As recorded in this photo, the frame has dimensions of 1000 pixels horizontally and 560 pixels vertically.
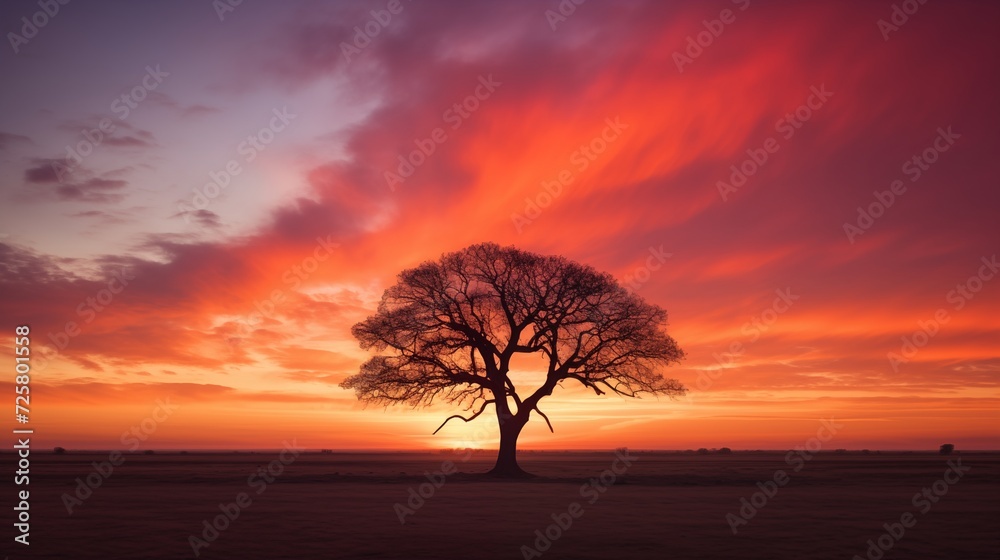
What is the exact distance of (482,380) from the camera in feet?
153

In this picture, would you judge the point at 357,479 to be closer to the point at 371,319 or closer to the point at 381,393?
the point at 381,393

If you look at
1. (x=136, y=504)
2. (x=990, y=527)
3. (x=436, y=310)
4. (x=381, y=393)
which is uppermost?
(x=436, y=310)

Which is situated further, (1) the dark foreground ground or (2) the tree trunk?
(2) the tree trunk

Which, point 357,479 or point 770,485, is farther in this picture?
point 357,479

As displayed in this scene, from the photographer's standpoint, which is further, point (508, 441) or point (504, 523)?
point (508, 441)

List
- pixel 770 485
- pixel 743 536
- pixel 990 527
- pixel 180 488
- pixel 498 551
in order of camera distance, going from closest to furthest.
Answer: pixel 498 551
pixel 743 536
pixel 990 527
pixel 180 488
pixel 770 485

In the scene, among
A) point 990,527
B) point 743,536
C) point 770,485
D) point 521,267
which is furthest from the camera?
point 521,267

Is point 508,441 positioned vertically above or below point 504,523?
above

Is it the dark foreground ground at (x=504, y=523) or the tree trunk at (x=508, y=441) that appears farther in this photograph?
the tree trunk at (x=508, y=441)

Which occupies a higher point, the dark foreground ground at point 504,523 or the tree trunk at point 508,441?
the tree trunk at point 508,441

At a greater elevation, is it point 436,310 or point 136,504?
point 436,310

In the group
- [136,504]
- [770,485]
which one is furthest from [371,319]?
[770,485]

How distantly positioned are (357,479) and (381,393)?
5250 millimetres

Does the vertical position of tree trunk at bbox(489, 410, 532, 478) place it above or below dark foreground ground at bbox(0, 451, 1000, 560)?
above
